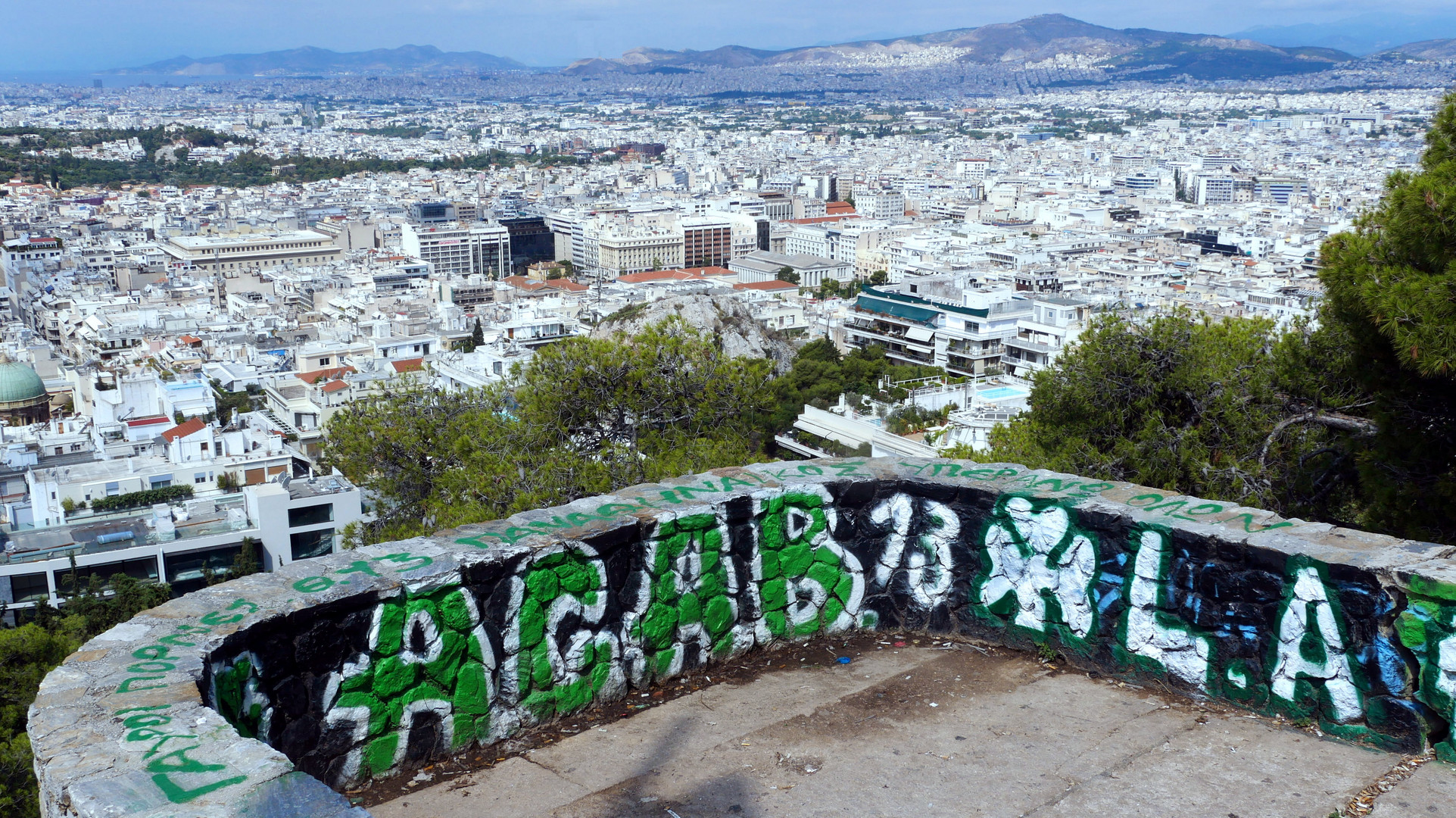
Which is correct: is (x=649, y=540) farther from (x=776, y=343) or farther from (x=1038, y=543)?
(x=776, y=343)

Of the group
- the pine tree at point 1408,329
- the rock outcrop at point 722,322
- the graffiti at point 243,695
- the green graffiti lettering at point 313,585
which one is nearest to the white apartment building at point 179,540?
the rock outcrop at point 722,322

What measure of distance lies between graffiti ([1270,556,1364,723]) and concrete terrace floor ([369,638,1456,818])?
9 cm

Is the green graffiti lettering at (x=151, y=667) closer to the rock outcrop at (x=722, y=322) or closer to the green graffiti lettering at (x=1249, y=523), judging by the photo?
the green graffiti lettering at (x=1249, y=523)

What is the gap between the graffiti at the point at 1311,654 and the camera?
3324 millimetres

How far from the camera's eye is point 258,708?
2980 millimetres

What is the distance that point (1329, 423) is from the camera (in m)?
6.61

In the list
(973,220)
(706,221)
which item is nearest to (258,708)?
(706,221)

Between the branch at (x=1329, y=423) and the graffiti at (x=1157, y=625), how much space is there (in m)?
2.96

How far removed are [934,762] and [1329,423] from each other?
4298mm

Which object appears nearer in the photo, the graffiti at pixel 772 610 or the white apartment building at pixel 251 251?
the graffiti at pixel 772 610

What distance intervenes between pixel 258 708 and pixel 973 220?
85875 millimetres

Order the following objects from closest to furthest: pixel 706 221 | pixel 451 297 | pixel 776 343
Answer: pixel 776 343, pixel 451 297, pixel 706 221

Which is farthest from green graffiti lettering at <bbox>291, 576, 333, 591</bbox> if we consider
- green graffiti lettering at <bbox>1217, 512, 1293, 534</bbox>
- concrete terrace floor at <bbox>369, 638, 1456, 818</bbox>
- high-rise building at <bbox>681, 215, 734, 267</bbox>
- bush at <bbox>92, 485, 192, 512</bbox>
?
high-rise building at <bbox>681, 215, 734, 267</bbox>

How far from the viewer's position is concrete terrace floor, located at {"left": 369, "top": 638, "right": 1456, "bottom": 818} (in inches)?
119
